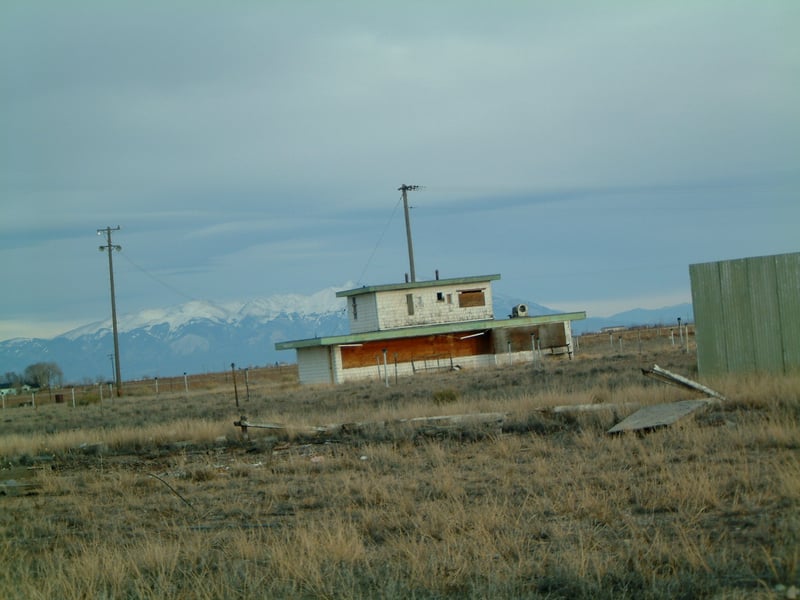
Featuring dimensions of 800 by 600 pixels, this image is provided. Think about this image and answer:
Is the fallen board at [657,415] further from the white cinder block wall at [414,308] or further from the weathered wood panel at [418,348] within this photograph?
the white cinder block wall at [414,308]

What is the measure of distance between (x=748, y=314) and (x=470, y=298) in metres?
31.3

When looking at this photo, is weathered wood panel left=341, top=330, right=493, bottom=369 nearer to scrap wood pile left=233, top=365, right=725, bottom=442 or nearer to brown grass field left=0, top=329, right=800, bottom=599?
scrap wood pile left=233, top=365, right=725, bottom=442

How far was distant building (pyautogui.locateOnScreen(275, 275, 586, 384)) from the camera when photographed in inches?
1884

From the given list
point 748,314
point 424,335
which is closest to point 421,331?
point 424,335

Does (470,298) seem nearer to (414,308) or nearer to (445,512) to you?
(414,308)

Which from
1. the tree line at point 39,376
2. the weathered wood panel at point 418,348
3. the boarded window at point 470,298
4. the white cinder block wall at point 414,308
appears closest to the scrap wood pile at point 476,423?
the weathered wood panel at point 418,348

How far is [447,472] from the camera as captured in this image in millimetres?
12227

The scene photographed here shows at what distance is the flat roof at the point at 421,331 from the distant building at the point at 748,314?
26937 mm

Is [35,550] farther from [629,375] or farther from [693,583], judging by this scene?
[629,375]

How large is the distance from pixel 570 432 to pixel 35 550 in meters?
9.36

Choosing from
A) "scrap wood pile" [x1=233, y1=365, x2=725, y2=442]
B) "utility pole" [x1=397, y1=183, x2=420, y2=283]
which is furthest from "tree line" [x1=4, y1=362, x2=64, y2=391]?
"scrap wood pile" [x1=233, y1=365, x2=725, y2=442]

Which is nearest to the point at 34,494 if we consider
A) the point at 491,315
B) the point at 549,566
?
the point at 549,566

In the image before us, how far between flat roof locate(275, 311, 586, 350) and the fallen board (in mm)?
30607

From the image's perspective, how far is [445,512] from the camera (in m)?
9.39
